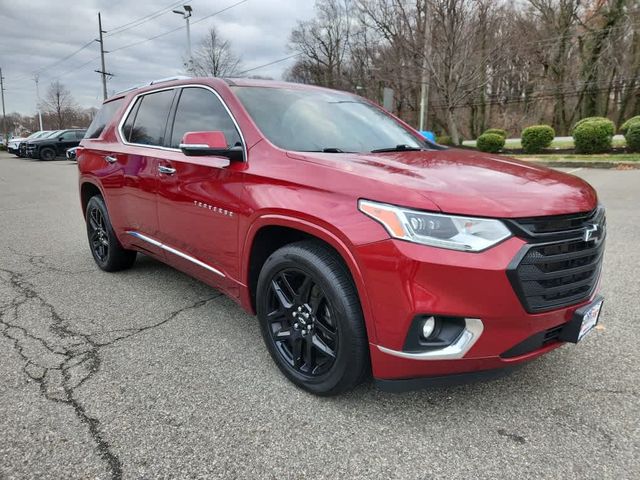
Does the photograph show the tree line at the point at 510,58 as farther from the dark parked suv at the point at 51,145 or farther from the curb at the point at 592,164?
the dark parked suv at the point at 51,145

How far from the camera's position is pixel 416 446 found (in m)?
2.09

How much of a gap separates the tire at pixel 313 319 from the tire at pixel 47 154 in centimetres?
2871

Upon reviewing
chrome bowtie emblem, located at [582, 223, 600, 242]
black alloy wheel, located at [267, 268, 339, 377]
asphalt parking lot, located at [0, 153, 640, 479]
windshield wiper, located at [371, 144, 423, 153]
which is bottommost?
asphalt parking lot, located at [0, 153, 640, 479]

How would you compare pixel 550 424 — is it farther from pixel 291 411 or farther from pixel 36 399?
pixel 36 399

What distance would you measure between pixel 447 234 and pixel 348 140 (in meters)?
1.31

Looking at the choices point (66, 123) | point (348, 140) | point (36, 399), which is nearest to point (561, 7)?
point (348, 140)

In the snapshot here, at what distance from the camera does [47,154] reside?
1043 inches

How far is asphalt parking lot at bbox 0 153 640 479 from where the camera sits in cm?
198

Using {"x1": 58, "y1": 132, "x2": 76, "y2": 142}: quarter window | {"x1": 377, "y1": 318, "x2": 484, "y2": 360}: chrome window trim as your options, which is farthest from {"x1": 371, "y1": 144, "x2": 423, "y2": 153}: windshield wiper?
{"x1": 58, "y1": 132, "x2": 76, "y2": 142}: quarter window

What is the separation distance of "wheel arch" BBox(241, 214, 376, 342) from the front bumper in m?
0.05

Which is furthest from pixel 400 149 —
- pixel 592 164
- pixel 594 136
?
pixel 594 136

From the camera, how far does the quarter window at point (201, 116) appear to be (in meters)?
3.00

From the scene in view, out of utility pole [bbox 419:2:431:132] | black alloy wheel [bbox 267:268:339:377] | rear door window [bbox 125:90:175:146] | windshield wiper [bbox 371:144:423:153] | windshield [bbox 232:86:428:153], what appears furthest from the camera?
utility pole [bbox 419:2:431:132]

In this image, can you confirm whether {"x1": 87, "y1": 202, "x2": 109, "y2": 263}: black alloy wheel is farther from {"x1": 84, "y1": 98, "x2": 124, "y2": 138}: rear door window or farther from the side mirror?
the side mirror
